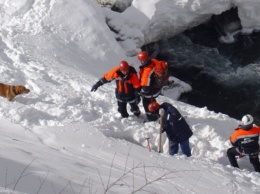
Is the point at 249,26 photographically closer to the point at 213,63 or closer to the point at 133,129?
the point at 213,63

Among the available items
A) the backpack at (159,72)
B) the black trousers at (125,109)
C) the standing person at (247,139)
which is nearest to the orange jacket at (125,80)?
the black trousers at (125,109)

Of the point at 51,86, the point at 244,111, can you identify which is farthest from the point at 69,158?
the point at 244,111

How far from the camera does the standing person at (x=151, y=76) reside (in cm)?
824

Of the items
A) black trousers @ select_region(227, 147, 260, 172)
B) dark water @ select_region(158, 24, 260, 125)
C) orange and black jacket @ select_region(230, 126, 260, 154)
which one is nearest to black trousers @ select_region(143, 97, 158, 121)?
black trousers @ select_region(227, 147, 260, 172)

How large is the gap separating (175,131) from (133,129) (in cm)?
110

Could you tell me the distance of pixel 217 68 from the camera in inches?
584

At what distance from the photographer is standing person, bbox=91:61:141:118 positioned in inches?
323

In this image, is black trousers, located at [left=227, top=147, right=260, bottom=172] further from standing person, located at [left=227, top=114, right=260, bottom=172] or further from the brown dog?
the brown dog

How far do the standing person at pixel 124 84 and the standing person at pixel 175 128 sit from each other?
0.70 m

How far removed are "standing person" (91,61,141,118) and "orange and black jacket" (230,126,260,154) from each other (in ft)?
7.14

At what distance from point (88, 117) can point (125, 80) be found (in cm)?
108

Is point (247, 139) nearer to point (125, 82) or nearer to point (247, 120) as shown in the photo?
point (247, 120)

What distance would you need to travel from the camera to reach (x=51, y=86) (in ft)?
31.2

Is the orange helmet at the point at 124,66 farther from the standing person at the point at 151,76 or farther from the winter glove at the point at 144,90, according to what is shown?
the winter glove at the point at 144,90
